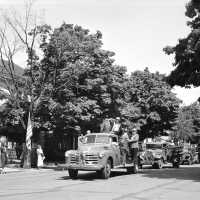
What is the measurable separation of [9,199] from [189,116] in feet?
276

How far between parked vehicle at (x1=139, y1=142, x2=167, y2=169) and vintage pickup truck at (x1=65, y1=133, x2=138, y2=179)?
587cm

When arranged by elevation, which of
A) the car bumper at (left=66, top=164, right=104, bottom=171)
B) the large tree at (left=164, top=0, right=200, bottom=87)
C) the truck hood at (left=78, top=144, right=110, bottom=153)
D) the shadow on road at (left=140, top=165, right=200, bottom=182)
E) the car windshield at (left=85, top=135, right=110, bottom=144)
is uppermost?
the large tree at (left=164, top=0, right=200, bottom=87)

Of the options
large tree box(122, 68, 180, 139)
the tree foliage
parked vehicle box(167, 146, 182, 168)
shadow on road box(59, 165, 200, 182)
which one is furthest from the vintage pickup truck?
the tree foliage

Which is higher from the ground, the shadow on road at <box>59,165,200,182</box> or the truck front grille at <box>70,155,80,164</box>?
the truck front grille at <box>70,155,80,164</box>

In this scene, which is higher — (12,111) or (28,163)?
(12,111)

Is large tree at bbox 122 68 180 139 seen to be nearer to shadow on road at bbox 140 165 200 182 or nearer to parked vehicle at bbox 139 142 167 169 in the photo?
parked vehicle at bbox 139 142 167 169

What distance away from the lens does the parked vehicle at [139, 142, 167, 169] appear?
1009 inches

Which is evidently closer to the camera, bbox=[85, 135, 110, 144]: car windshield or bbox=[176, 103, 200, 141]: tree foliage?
bbox=[85, 135, 110, 144]: car windshield

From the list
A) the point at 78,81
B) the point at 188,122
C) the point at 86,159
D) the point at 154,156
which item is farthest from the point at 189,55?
the point at 188,122

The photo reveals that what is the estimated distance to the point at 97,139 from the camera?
64.3 feet

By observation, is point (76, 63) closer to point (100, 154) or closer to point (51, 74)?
point (51, 74)

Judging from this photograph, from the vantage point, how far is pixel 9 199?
36.3ft

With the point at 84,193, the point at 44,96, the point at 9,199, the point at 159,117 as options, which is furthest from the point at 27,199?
the point at 159,117

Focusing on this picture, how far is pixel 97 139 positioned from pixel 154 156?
27.0ft
